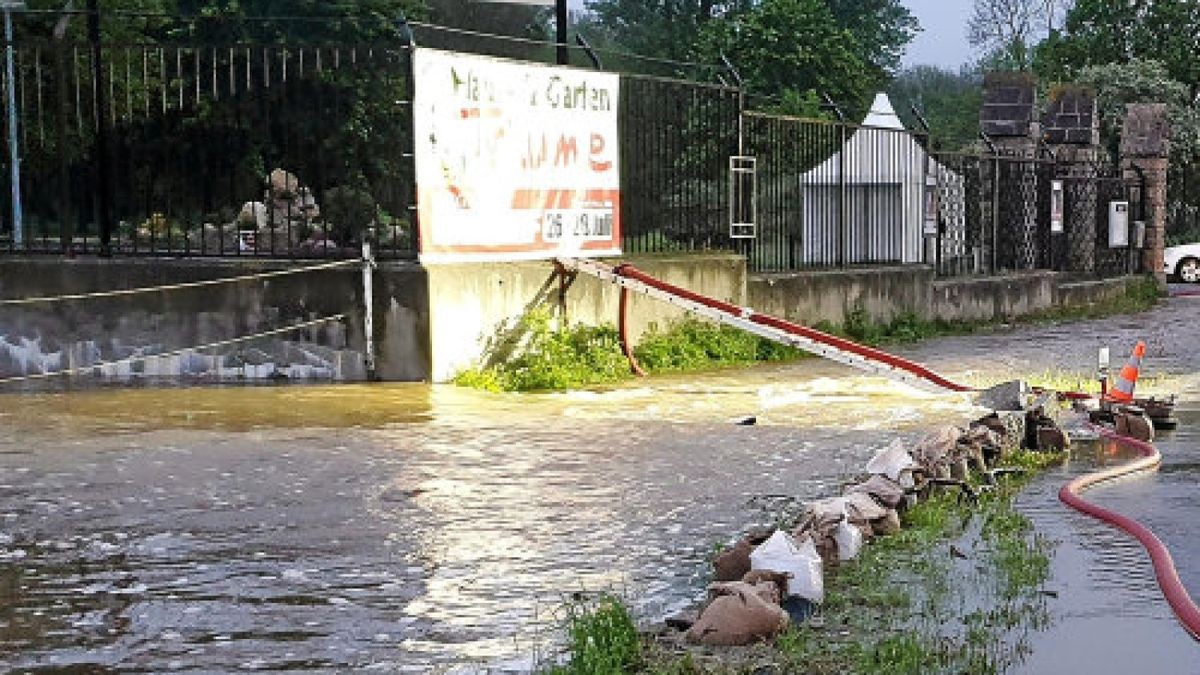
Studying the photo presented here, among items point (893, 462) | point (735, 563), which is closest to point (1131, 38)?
point (893, 462)

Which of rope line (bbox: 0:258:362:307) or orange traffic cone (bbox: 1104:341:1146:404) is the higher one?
rope line (bbox: 0:258:362:307)

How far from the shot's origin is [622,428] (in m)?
13.2

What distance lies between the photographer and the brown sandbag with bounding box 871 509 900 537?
8523 mm

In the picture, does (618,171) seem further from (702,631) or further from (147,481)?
(702,631)

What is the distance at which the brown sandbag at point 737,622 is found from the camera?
253 inches

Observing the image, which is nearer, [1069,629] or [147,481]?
[1069,629]

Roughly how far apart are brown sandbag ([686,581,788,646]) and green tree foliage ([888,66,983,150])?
4114cm

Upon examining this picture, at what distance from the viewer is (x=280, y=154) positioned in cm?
1664

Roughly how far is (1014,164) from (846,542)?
23.1 meters

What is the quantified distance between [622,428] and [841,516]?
5249 millimetres

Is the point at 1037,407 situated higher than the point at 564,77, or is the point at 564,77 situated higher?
the point at 564,77

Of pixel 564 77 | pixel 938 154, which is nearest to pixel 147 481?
pixel 564 77

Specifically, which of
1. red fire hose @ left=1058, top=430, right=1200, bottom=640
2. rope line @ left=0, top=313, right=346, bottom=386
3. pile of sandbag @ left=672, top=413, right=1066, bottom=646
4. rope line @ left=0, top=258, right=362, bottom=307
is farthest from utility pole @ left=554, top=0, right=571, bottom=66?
pile of sandbag @ left=672, top=413, right=1066, bottom=646

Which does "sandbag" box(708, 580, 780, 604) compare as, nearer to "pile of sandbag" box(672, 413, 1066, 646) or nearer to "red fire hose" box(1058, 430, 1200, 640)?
"pile of sandbag" box(672, 413, 1066, 646)
